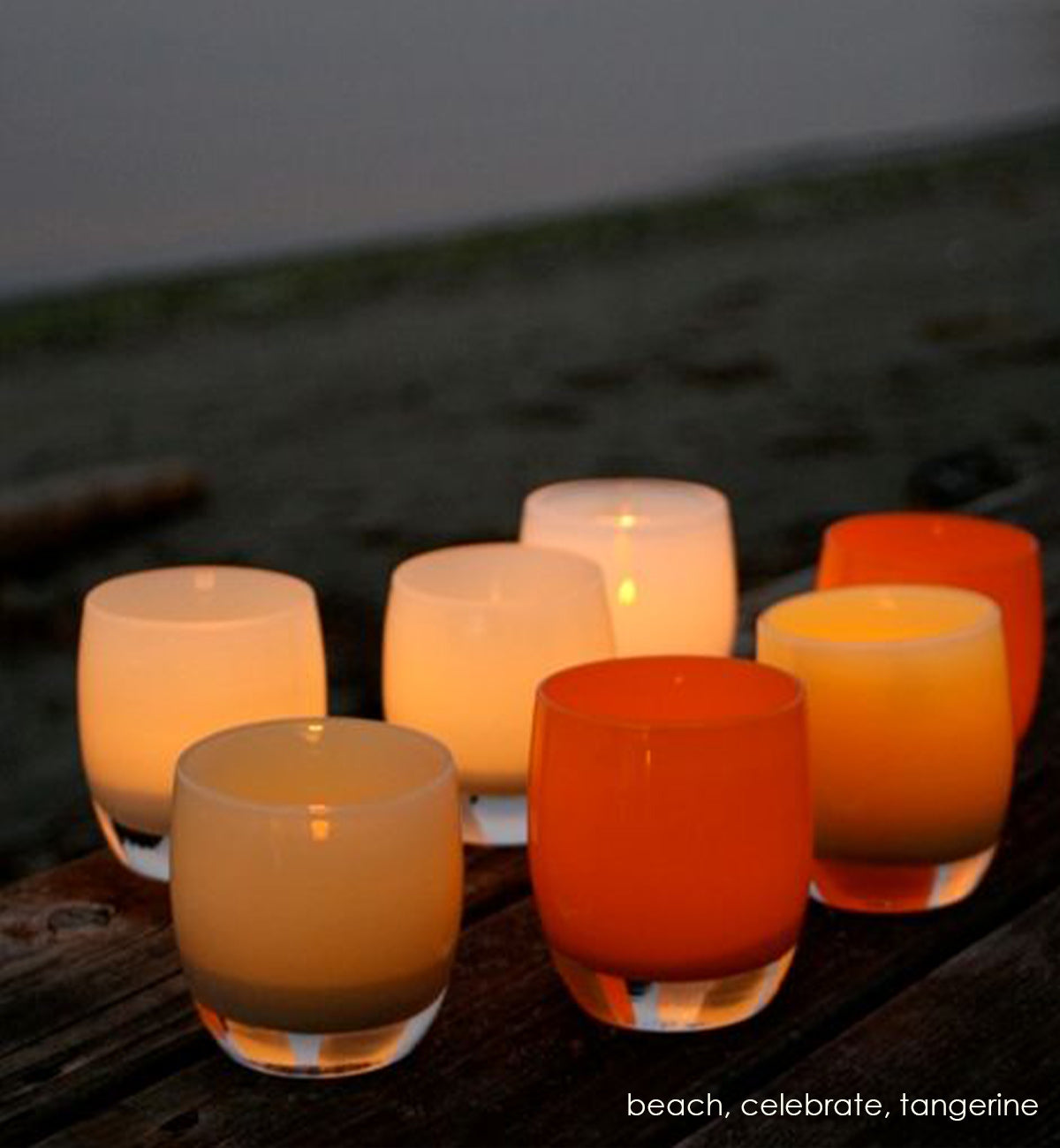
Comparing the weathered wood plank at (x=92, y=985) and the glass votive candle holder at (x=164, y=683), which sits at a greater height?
the glass votive candle holder at (x=164, y=683)

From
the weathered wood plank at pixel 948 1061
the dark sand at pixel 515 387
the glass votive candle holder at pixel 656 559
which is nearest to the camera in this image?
the weathered wood plank at pixel 948 1061

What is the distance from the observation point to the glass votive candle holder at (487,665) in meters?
1.21

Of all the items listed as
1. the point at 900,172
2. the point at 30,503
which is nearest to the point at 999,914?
the point at 30,503

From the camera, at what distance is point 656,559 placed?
1.45 metres

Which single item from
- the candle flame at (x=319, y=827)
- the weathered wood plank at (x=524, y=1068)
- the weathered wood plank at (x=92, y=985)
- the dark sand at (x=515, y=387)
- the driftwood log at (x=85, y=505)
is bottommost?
the dark sand at (x=515, y=387)

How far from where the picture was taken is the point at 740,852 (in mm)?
942

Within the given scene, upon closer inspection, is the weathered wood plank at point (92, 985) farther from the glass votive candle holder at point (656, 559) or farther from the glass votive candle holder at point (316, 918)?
the glass votive candle holder at point (656, 559)

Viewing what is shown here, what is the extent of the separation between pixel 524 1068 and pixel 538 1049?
20mm

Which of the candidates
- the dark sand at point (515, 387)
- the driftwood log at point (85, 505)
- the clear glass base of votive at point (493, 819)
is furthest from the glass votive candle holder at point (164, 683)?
the driftwood log at point (85, 505)

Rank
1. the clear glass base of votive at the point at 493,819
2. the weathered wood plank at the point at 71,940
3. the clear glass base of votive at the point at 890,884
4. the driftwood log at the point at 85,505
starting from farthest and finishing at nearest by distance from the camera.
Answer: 1. the driftwood log at the point at 85,505
2. the clear glass base of votive at the point at 493,819
3. the clear glass base of votive at the point at 890,884
4. the weathered wood plank at the point at 71,940

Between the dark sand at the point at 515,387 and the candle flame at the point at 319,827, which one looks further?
the dark sand at the point at 515,387

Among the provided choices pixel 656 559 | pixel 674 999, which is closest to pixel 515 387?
pixel 656 559

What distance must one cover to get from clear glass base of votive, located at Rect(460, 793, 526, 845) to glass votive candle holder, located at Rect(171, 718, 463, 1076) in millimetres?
278

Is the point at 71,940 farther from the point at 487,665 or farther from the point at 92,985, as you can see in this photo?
the point at 487,665
